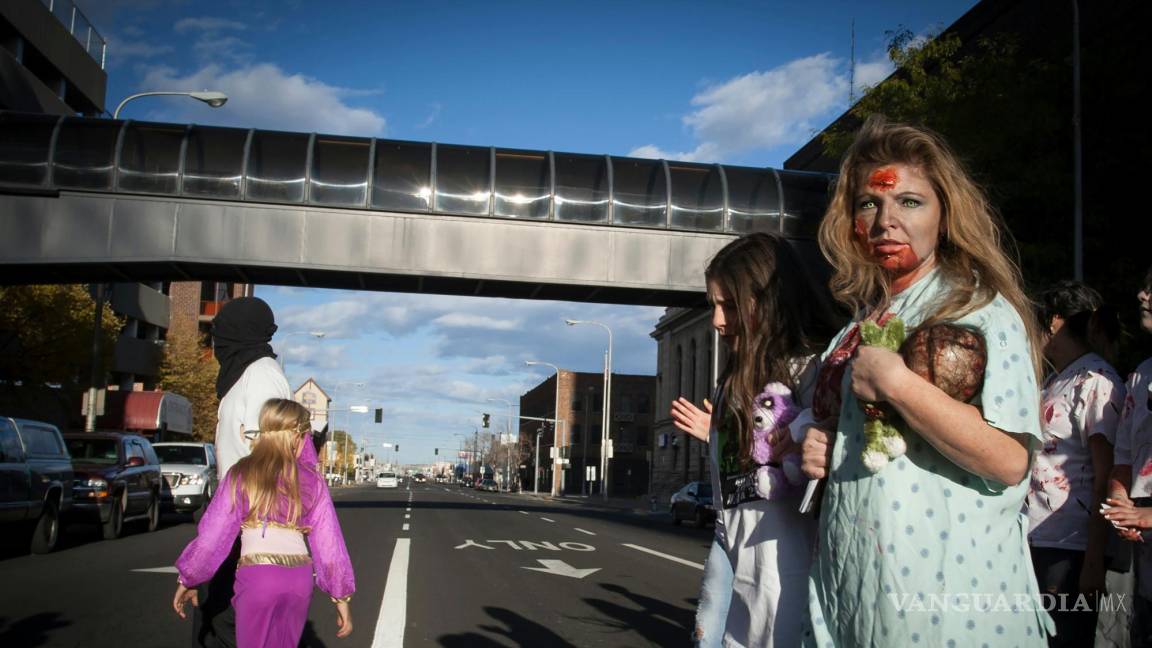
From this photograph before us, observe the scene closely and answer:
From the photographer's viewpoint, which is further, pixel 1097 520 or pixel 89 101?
pixel 89 101

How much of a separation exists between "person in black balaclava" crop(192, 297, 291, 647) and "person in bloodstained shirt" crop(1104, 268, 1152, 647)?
3.37 metres

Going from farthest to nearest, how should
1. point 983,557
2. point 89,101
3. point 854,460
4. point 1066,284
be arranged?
point 89,101
point 1066,284
point 854,460
point 983,557

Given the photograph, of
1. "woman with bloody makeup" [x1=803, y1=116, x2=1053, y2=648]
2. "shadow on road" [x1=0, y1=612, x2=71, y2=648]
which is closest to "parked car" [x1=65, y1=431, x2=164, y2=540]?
"shadow on road" [x1=0, y1=612, x2=71, y2=648]

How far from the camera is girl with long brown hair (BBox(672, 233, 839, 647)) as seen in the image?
248 cm

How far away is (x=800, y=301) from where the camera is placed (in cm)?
277

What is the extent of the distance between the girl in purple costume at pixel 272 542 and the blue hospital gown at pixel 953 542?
2428mm

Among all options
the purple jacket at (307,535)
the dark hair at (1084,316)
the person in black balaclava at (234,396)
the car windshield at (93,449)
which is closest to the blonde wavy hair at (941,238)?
the dark hair at (1084,316)

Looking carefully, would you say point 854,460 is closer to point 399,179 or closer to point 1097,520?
point 1097,520

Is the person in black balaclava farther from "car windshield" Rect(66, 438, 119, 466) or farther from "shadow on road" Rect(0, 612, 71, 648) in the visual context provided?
"car windshield" Rect(66, 438, 119, 466)

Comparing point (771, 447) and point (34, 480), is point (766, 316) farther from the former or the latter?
point (34, 480)

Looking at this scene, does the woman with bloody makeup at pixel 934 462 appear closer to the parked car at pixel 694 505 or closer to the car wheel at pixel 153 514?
the car wheel at pixel 153 514

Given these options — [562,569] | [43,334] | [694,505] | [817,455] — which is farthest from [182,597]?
[43,334]

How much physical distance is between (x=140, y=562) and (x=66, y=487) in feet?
7.29

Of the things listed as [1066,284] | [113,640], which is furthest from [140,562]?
[1066,284]
